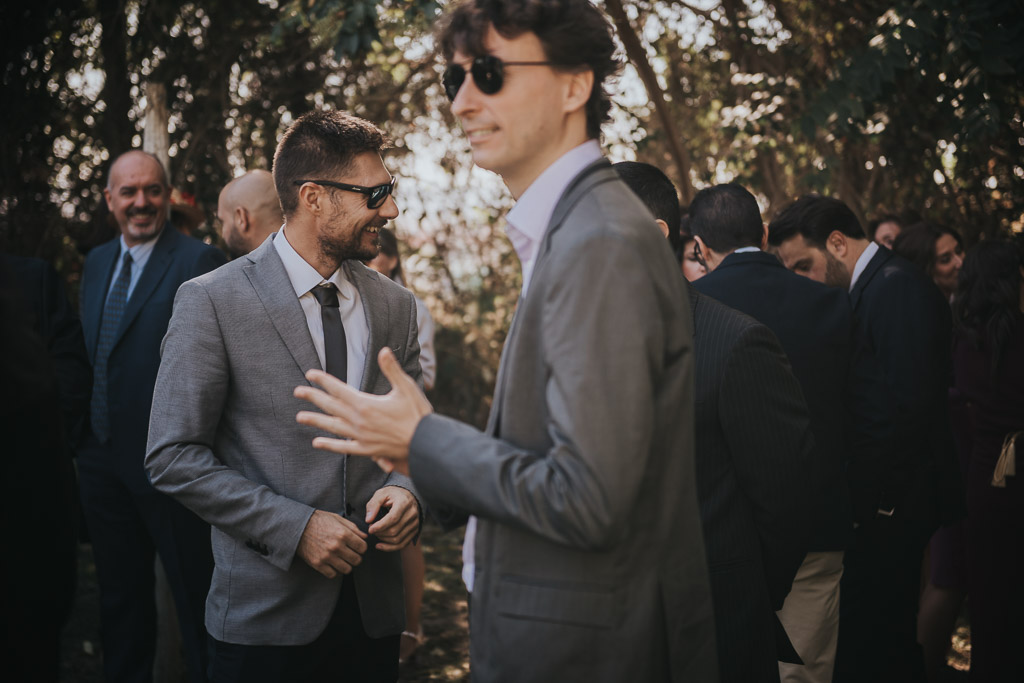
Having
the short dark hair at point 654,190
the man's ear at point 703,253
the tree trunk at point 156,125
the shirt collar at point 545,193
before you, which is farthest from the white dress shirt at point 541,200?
the tree trunk at point 156,125

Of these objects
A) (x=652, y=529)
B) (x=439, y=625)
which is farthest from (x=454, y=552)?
(x=652, y=529)

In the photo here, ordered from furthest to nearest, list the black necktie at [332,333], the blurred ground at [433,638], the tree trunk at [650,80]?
the tree trunk at [650,80]
the blurred ground at [433,638]
the black necktie at [332,333]

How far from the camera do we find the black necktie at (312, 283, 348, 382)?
271 centimetres

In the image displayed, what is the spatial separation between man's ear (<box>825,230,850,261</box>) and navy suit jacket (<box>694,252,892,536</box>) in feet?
3.39

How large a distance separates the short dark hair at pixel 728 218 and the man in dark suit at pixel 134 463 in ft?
7.95

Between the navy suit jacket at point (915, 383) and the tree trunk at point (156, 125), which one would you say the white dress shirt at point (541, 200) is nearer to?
the navy suit jacket at point (915, 383)

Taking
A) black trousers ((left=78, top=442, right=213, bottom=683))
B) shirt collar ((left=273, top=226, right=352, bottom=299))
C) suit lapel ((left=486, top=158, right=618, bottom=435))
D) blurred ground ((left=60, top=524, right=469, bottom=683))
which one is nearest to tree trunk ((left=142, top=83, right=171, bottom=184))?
black trousers ((left=78, top=442, right=213, bottom=683))

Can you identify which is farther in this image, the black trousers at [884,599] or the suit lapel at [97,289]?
the suit lapel at [97,289]

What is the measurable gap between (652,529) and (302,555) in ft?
4.16

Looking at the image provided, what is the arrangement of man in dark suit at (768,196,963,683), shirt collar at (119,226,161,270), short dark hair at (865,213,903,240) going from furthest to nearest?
short dark hair at (865,213,903,240)
shirt collar at (119,226,161,270)
man in dark suit at (768,196,963,683)

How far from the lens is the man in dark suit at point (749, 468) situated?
2.52 meters

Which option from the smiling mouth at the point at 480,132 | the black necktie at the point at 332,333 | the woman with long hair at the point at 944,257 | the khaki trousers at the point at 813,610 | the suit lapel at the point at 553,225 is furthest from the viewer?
the woman with long hair at the point at 944,257

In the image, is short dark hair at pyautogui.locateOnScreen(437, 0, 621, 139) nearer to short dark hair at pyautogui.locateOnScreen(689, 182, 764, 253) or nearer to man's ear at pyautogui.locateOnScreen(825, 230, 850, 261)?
short dark hair at pyautogui.locateOnScreen(689, 182, 764, 253)

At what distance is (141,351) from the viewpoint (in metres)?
4.14
